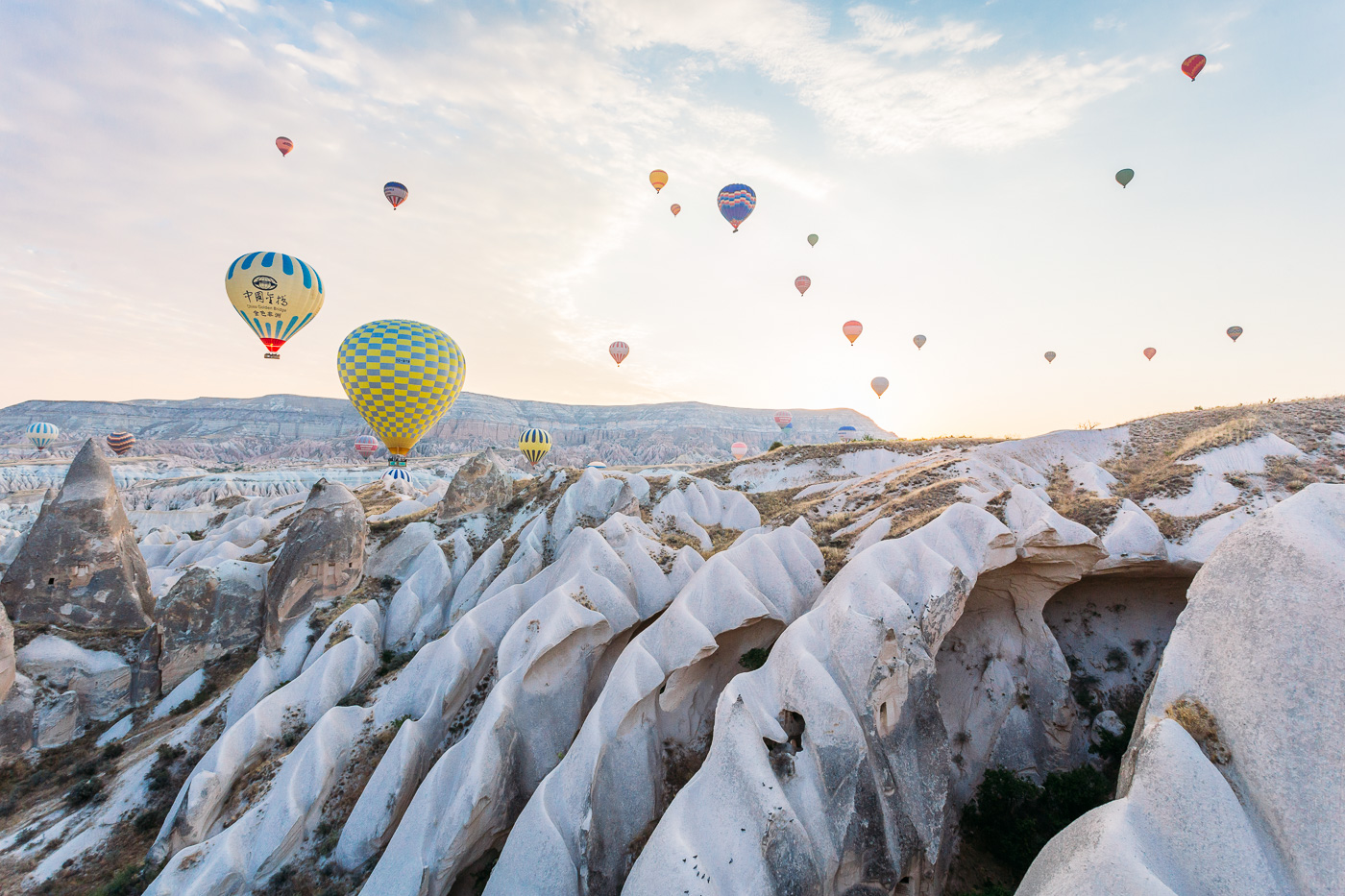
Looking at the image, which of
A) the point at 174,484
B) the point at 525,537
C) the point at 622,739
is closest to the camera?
the point at 622,739

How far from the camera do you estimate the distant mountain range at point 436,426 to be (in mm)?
138750

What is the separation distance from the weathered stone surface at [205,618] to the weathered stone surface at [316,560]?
0.99m

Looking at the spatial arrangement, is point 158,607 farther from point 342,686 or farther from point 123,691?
point 342,686

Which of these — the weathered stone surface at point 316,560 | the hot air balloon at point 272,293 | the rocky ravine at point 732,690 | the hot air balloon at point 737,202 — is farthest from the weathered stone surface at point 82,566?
the hot air balloon at point 737,202

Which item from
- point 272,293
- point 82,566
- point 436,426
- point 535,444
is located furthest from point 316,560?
point 436,426

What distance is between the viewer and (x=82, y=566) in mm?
21031

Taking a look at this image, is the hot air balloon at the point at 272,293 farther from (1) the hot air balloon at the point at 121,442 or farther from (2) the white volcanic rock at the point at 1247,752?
(1) the hot air balloon at the point at 121,442

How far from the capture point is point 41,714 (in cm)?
1862

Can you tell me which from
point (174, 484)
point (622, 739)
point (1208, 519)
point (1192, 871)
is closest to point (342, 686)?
point (622, 739)

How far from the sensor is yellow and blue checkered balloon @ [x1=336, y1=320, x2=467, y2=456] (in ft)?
97.7

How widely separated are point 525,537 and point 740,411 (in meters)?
169

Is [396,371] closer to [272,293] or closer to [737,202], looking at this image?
[272,293]

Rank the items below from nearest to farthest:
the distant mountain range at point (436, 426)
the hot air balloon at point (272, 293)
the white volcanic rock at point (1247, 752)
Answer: the white volcanic rock at point (1247, 752) → the hot air balloon at point (272, 293) → the distant mountain range at point (436, 426)

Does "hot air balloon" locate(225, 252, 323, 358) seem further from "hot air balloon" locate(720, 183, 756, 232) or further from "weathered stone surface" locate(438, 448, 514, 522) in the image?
"hot air balloon" locate(720, 183, 756, 232)
